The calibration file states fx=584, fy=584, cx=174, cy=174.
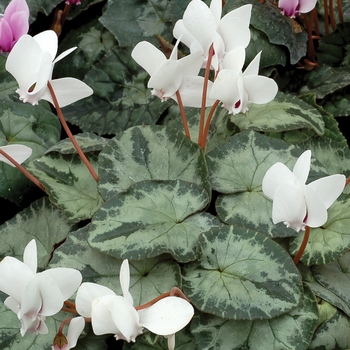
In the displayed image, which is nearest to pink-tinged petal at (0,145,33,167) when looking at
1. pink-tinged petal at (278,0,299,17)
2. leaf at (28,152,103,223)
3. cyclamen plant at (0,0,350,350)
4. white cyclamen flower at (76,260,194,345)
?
cyclamen plant at (0,0,350,350)

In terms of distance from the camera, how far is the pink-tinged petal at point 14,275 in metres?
0.77

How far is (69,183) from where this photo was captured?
1169 millimetres

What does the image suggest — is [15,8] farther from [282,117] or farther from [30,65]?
[282,117]

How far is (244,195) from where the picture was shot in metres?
1.09

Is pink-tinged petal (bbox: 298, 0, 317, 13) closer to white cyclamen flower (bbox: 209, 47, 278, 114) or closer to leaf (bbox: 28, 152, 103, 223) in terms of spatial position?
white cyclamen flower (bbox: 209, 47, 278, 114)

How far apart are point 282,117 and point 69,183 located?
468 mm

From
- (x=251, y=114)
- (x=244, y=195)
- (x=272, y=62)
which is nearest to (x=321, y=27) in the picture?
(x=272, y=62)

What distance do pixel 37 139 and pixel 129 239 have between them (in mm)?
472

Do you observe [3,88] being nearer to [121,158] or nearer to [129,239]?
[121,158]

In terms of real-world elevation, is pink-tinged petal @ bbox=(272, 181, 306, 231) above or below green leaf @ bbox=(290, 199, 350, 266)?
above

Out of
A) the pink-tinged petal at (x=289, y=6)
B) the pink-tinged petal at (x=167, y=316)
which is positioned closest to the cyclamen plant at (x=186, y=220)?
the pink-tinged petal at (x=167, y=316)

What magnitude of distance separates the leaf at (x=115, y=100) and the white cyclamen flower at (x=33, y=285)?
77 cm

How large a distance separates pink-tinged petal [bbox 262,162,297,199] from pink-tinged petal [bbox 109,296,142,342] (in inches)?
10.5

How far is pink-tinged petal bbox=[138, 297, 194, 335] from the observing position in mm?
767
